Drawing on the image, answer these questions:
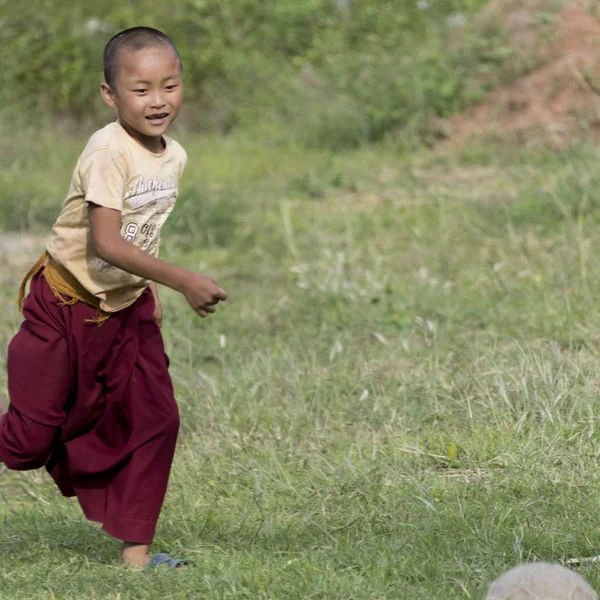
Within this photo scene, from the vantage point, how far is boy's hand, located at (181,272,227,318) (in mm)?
2766

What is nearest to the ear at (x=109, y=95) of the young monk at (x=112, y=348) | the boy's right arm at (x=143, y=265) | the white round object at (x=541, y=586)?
the young monk at (x=112, y=348)

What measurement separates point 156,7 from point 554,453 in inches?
332

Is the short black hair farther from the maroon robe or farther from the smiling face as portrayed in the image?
the maroon robe

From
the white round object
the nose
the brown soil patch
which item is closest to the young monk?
the nose

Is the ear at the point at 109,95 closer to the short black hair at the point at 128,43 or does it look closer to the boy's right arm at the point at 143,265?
the short black hair at the point at 128,43

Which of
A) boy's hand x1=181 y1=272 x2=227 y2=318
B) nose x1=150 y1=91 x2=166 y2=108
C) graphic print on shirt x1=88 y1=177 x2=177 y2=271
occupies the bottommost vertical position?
boy's hand x1=181 y1=272 x2=227 y2=318

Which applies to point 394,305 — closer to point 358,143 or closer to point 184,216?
point 184,216

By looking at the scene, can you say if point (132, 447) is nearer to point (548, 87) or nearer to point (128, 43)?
point (128, 43)

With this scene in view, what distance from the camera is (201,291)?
2766mm

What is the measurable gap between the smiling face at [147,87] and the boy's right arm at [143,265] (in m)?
0.25

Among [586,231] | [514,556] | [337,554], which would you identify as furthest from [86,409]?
[586,231]

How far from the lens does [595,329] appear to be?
4.57 m

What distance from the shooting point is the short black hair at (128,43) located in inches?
117

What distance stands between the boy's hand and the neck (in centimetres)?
45
